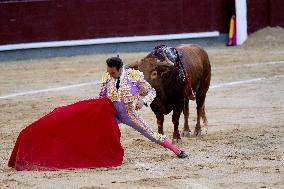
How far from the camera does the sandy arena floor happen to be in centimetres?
575

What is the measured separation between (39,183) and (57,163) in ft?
1.87

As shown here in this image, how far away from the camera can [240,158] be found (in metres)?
6.51

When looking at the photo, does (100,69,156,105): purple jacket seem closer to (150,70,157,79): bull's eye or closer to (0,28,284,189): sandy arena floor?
(0,28,284,189): sandy arena floor

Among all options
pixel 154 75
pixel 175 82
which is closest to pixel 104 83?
pixel 154 75

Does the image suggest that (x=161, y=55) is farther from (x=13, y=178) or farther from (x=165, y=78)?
(x=13, y=178)

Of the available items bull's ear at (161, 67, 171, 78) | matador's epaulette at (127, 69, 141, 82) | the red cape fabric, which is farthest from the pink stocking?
bull's ear at (161, 67, 171, 78)

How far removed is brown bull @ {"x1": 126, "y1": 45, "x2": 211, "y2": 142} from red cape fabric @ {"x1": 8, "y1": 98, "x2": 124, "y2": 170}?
820 mm

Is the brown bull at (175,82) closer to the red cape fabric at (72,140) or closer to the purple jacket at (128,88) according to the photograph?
the purple jacket at (128,88)

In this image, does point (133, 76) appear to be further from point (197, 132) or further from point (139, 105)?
point (197, 132)

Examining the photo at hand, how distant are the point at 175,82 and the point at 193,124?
1423 millimetres

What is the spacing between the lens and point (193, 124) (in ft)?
28.6

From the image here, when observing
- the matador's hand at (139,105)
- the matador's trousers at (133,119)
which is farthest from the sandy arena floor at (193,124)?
the matador's hand at (139,105)

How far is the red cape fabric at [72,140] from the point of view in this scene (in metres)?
6.25

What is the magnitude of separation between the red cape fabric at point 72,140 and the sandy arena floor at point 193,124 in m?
0.13
